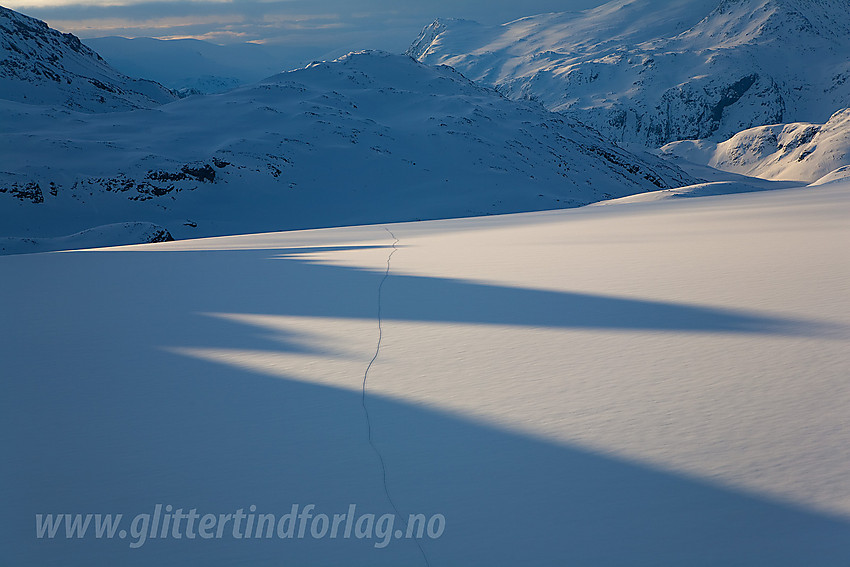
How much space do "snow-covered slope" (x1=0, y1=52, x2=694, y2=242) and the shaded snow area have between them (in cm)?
3563

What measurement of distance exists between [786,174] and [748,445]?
201 m

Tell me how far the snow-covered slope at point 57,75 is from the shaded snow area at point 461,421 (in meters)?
97.7

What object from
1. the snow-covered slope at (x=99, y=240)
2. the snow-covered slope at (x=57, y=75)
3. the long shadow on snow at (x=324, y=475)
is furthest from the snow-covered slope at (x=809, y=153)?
the long shadow on snow at (x=324, y=475)

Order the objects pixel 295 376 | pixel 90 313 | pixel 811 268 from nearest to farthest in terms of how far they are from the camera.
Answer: pixel 295 376 → pixel 811 268 → pixel 90 313

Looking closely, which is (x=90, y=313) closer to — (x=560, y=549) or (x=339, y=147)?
(x=560, y=549)

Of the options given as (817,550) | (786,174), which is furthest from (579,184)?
(786,174)

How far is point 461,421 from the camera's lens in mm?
3646

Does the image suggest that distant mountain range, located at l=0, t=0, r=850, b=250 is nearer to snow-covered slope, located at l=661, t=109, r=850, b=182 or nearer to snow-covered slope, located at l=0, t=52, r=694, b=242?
snow-covered slope, located at l=0, t=52, r=694, b=242

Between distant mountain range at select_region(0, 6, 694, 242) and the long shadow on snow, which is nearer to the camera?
the long shadow on snow

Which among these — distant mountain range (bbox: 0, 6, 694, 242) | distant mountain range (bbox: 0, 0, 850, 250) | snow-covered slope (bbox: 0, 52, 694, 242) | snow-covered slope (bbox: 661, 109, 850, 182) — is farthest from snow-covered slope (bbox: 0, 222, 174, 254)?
snow-covered slope (bbox: 661, 109, 850, 182)

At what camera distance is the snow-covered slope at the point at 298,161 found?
135 ft

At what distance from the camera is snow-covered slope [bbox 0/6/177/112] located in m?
96.7

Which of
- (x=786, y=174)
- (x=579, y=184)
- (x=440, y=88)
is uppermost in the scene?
(x=440, y=88)

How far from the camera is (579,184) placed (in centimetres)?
5694
